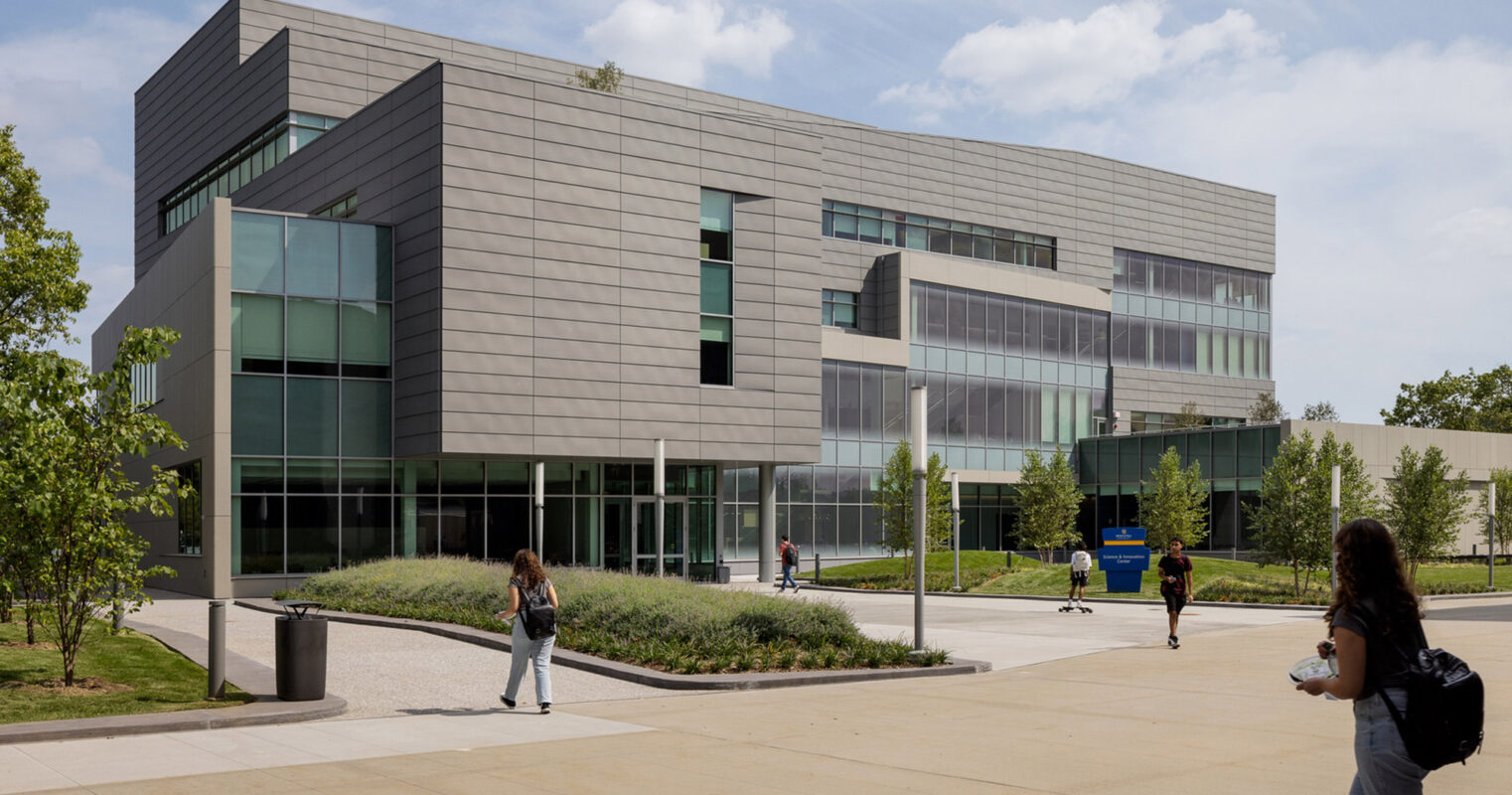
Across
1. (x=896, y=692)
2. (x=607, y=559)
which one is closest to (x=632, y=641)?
(x=896, y=692)

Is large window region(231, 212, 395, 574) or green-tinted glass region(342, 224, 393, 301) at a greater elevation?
green-tinted glass region(342, 224, 393, 301)

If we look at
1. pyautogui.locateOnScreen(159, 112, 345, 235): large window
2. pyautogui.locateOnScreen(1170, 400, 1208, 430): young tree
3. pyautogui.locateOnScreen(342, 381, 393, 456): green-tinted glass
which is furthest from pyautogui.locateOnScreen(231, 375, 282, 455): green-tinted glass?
pyautogui.locateOnScreen(1170, 400, 1208, 430): young tree

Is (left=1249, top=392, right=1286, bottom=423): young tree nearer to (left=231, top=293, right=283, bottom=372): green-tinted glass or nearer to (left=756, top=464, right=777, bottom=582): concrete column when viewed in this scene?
(left=756, top=464, right=777, bottom=582): concrete column

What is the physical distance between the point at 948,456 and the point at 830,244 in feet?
36.0

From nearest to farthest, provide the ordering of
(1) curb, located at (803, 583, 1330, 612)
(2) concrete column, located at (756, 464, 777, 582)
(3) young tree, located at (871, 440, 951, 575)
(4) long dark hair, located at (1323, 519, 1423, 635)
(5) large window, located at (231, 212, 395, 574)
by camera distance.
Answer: (4) long dark hair, located at (1323, 519, 1423, 635), (1) curb, located at (803, 583, 1330, 612), (5) large window, located at (231, 212, 395, 574), (2) concrete column, located at (756, 464, 777, 582), (3) young tree, located at (871, 440, 951, 575)

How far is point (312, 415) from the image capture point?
37.8 meters

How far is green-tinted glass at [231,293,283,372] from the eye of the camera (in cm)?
3659

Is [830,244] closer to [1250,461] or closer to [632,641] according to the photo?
[1250,461]

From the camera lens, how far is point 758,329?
44094 millimetres

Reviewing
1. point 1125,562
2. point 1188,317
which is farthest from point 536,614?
point 1188,317

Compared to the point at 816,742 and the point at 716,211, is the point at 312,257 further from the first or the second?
the point at 816,742

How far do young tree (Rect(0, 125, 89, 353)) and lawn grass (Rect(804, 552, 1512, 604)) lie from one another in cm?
2562

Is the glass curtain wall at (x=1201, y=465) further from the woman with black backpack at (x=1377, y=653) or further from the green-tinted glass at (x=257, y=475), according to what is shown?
the woman with black backpack at (x=1377, y=653)

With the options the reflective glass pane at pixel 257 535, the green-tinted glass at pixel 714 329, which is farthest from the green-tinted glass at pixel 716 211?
the reflective glass pane at pixel 257 535
